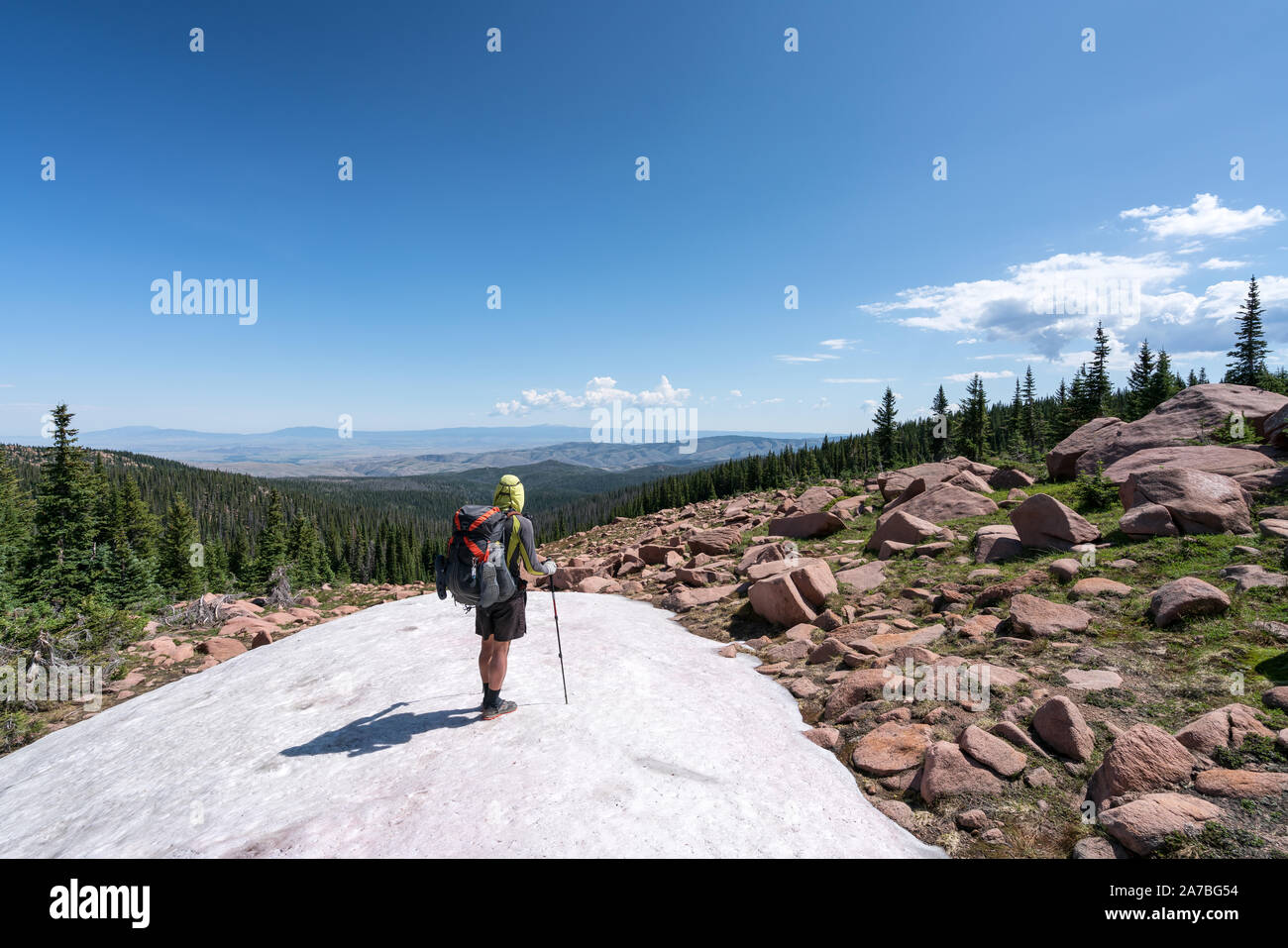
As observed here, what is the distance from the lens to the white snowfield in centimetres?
453

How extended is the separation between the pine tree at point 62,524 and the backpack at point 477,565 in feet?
155

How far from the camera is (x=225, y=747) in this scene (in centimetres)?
669

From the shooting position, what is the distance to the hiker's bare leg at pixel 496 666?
6.85 m

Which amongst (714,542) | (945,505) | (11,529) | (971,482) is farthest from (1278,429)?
(11,529)

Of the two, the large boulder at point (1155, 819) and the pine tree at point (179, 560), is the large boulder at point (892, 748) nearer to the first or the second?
the large boulder at point (1155, 819)

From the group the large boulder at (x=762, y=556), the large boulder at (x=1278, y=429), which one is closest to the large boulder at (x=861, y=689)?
the large boulder at (x=762, y=556)

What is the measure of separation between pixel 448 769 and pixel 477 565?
233 centimetres

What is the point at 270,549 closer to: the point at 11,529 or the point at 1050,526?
the point at 11,529

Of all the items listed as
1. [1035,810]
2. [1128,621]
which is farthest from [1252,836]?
[1128,621]

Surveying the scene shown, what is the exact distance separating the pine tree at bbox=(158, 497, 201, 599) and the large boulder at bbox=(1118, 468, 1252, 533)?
3018 inches

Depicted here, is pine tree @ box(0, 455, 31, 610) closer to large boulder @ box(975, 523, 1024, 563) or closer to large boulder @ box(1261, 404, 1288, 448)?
large boulder @ box(975, 523, 1024, 563)

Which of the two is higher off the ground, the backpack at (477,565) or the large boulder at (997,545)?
the backpack at (477,565)
